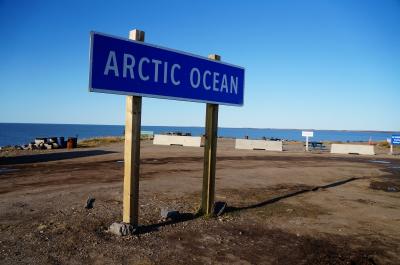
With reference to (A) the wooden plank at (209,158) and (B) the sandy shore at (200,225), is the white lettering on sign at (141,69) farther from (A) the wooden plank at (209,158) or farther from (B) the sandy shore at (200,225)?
(B) the sandy shore at (200,225)

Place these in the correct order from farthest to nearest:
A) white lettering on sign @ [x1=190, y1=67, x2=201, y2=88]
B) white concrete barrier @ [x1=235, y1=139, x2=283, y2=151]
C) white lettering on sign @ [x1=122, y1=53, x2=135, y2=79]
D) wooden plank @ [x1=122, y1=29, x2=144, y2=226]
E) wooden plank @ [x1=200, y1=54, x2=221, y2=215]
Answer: white concrete barrier @ [x1=235, y1=139, x2=283, y2=151], wooden plank @ [x1=200, y1=54, x2=221, y2=215], white lettering on sign @ [x1=190, y1=67, x2=201, y2=88], wooden plank @ [x1=122, y1=29, x2=144, y2=226], white lettering on sign @ [x1=122, y1=53, x2=135, y2=79]

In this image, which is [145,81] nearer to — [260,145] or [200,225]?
[200,225]

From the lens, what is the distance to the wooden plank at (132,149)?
18.0ft

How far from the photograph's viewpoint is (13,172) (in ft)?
46.4

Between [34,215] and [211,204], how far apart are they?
11.5 ft

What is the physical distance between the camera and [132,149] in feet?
18.0

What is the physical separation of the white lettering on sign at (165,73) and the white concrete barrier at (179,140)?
26.8m

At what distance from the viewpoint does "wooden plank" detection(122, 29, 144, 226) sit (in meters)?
5.48

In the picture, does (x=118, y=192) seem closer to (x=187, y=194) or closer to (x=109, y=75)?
(x=187, y=194)

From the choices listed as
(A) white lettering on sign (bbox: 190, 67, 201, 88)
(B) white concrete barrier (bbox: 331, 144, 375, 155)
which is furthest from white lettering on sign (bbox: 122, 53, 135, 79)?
(B) white concrete barrier (bbox: 331, 144, 375, 155)

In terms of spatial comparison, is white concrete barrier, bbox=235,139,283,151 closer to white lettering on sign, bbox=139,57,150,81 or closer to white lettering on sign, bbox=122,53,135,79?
white lettering on sign, bbox=139,57,150,81

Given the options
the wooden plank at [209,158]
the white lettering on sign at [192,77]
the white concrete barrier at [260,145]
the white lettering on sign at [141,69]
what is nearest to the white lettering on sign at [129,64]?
the white lettering on sign at [141,69]

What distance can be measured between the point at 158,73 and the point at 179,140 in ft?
96.7

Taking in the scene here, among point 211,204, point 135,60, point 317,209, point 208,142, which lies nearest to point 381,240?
point 317,209
